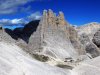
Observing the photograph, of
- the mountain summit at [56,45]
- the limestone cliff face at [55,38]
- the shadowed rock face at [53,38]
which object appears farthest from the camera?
the shadowed rock face at [53,38]

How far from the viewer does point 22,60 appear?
4544cm

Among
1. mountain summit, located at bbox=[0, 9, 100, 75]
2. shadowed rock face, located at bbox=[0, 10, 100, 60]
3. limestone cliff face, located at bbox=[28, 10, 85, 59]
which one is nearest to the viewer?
mountain summit, located at bbox=[0, 9, 100, 75]

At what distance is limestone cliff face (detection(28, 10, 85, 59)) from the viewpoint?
3310 inches

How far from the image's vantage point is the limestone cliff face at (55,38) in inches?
3310

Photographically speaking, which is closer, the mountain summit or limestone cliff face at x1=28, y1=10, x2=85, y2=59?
the mountain summit

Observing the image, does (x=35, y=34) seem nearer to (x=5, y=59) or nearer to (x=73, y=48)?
(x=73, y=48)

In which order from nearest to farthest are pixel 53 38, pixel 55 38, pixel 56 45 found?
pixel 56 45 < pixel 53 38 < pixel 55 38

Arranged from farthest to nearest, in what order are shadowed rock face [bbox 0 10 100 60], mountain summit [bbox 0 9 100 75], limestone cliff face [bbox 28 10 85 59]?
shadowed rock face [bbox 0 10 100 60], limestone cliff face [bbox 28 10 85 59], mountain summit [bbox 0 9 100 75]

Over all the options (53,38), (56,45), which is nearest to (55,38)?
(53,38)

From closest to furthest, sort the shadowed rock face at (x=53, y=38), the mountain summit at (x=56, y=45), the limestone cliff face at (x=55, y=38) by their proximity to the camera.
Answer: the mountain summit at (x=56, y=45) → the limestone cliff face at (x=55, y=38) → the shadowed rock face at (x=53, y=38)

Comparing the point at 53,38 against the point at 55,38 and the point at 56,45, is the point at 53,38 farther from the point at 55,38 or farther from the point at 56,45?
the point at 56,45

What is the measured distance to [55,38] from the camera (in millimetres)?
90562

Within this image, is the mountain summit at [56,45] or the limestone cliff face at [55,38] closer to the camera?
the mountain summit at [56,45]

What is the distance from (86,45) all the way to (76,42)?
9.07 meters
